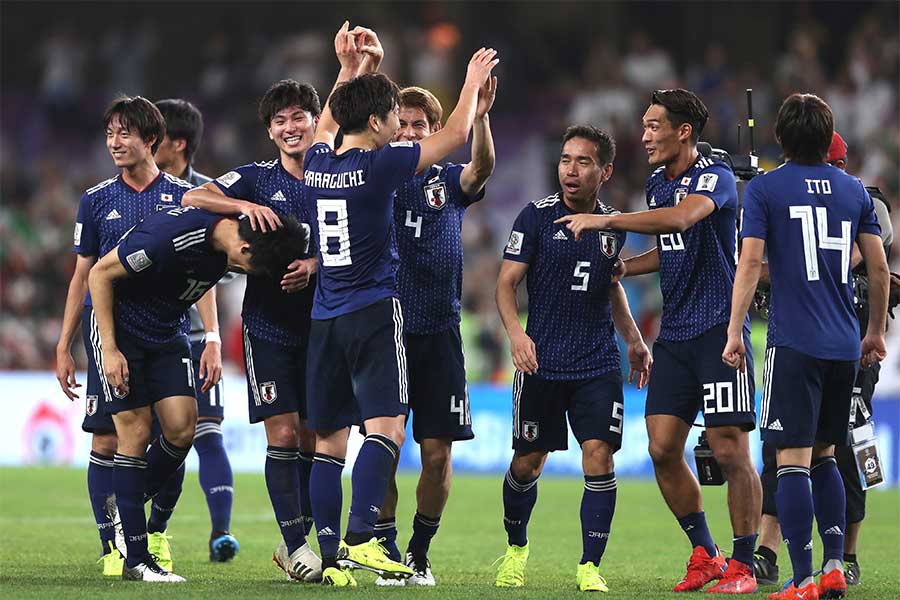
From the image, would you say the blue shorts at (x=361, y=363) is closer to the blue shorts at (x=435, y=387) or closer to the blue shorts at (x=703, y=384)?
the blue shorts at (x=435, y=387)

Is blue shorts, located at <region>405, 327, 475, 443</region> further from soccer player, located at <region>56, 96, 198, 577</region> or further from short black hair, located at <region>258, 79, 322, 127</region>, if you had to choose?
soccer player, located at <region>56, 96, 198, 577</region>

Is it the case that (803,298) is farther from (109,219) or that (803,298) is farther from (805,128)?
(109,219)

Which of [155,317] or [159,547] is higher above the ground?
[155,317]

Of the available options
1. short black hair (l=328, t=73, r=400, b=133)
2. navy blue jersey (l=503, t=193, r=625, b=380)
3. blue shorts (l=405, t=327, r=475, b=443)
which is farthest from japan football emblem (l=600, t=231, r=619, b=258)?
short black hair (l=328, t=73, r=400, b=133)

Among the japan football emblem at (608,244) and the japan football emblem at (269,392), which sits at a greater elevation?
the japan football emblem at (608,244)

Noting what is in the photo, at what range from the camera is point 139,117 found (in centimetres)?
751

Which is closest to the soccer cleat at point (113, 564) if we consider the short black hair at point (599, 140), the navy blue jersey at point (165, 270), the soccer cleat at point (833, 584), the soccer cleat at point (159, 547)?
the soccer cleat at point (159, 547)

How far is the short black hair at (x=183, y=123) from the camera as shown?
8.77m

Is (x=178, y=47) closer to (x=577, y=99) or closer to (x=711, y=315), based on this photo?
(x=577, y=99)

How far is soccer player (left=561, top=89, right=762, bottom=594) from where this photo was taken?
703 centimetres

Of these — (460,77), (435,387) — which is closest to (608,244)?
(435,387)

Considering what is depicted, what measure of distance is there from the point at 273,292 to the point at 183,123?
6.39 ft

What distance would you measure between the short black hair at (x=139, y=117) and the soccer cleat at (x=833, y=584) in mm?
4060

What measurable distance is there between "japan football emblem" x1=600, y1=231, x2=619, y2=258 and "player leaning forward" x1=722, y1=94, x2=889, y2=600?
37.9 inches
